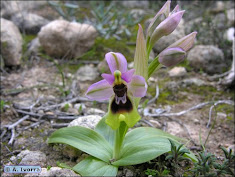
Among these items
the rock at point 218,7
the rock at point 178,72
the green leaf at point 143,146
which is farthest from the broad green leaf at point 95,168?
the rock at point 218,7

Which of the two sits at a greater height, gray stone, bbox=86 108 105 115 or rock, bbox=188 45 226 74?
rock, bbox=188 45 226 74

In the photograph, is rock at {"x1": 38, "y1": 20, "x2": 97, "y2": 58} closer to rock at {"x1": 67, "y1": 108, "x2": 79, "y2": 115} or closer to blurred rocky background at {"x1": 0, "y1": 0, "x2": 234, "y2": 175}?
blurred rocky background at {"x1": 0, "y1": 0, "x2": 234, "y2": 175}

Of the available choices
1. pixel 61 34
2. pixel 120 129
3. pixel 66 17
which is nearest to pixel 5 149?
pixel 120 129

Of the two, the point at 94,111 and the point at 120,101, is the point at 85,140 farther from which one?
the point at 94,111

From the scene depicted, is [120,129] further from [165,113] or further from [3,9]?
[3,9]

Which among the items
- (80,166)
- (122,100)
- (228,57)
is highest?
(228,57)

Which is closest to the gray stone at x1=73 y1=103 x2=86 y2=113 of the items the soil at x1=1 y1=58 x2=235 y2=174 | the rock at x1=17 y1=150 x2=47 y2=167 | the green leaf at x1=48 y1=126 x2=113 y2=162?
the soil at x1=1 y1=58 x2=235 y2=174
